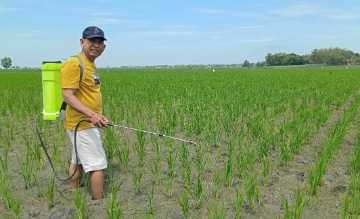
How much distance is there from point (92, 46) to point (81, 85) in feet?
1.16

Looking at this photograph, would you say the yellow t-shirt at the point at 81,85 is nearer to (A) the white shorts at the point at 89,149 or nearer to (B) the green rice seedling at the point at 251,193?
(A) the white shorts at the point at 89,149

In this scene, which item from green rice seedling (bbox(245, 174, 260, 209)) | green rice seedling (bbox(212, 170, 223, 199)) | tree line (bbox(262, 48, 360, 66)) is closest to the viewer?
green rice seedling (bbox(245, 174, 260, 209))

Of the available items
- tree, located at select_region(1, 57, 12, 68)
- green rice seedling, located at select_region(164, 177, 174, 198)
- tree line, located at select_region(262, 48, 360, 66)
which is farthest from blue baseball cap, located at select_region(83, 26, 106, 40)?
tree, located at select_region(1, 57, 12, 68)

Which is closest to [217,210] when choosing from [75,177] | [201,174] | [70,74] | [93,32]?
[201,174]

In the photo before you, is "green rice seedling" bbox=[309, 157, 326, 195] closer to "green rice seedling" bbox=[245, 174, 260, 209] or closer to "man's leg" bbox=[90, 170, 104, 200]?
"green rice seedling" bbox=[245, 174, 260, 209]

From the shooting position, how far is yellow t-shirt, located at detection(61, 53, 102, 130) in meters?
3.51

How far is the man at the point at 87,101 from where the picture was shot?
3.53m

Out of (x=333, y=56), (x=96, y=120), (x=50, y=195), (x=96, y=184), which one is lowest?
(x=50, y=195)

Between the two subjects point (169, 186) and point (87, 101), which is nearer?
point (87, 101)

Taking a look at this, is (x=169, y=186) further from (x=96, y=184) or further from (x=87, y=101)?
(x=87, y=101)

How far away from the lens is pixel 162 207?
144 inches

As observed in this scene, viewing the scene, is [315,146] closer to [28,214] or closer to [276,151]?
[276,151]

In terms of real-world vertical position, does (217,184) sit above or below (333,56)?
below

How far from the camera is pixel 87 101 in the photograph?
3723mm
